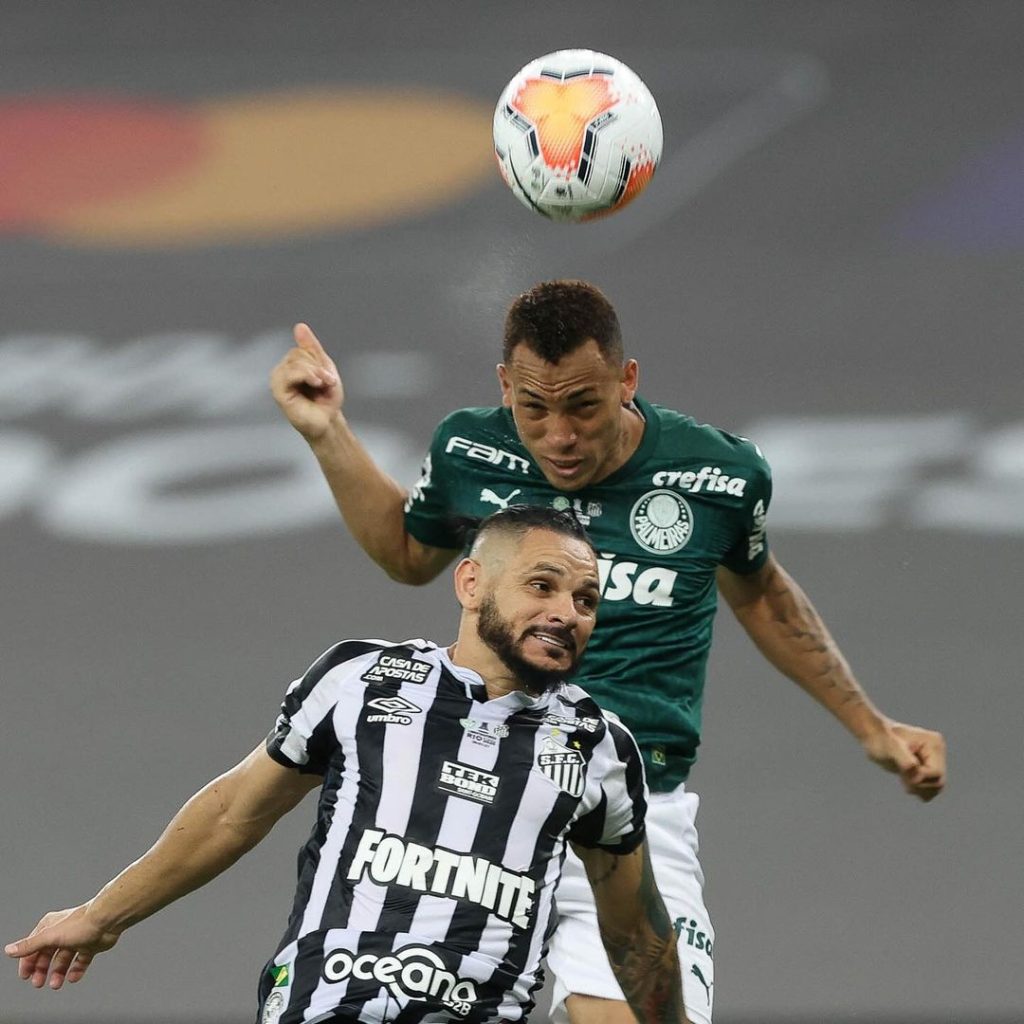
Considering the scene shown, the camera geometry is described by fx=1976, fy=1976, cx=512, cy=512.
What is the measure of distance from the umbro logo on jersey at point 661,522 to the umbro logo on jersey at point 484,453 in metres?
0.25

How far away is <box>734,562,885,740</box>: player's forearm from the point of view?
4.24 metres

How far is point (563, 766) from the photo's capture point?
10.4 feet

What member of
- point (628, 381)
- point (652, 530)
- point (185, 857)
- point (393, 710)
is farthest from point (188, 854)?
point (628, 381)

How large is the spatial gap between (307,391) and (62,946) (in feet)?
4.18

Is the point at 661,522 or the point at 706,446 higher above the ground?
the point at 706,446

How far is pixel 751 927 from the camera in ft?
21.0

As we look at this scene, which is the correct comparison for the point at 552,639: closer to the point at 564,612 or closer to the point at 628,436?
the point at 564,612

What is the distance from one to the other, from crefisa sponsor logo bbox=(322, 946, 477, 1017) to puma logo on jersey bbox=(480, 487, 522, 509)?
1218 millimetres

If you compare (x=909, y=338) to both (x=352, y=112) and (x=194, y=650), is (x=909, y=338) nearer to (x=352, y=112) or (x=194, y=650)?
(x=352, y=112)

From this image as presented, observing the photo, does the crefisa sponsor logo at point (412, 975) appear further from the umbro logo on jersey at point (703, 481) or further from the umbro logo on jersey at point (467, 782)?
the umbro logo on jersey at point (703, 481)

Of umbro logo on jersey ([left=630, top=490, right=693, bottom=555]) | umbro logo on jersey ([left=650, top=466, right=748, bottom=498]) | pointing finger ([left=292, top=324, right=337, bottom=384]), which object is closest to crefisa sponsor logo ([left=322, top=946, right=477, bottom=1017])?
umbro logo on jersey ([left=630, top=490, right=693, bottom=555])

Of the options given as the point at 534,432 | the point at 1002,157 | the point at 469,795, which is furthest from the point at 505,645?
the point at 1002,157

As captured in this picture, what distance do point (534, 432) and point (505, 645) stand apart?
2.49 ft

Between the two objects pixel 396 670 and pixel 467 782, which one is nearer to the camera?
pixel 467 782
